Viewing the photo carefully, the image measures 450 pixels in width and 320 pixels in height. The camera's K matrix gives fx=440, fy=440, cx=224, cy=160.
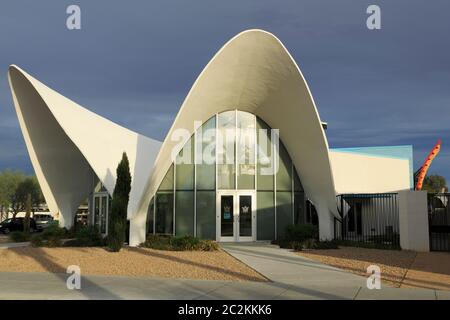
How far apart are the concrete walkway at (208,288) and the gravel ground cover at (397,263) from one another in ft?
2.53


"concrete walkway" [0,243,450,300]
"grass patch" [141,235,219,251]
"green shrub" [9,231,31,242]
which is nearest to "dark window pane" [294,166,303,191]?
"grass patch" [141,235,219,251]

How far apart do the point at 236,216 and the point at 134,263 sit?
810 cm

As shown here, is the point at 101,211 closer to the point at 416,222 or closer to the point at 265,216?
the point at 265,216

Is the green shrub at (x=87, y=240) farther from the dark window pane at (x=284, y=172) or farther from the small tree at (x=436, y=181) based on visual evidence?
the small tree at (x=436, y=181)

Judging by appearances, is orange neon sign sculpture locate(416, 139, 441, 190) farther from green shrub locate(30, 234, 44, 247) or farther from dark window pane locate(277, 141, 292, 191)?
green shrub locate(30, 234, 44, 247)

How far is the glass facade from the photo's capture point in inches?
765

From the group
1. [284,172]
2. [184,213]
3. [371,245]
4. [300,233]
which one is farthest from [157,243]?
[371,245]

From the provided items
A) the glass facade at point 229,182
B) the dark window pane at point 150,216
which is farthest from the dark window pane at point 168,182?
the dark window pane at point 150,216

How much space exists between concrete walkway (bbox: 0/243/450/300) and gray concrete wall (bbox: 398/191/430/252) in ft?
20.8

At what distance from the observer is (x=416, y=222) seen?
51.4ft

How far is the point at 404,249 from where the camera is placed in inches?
627
